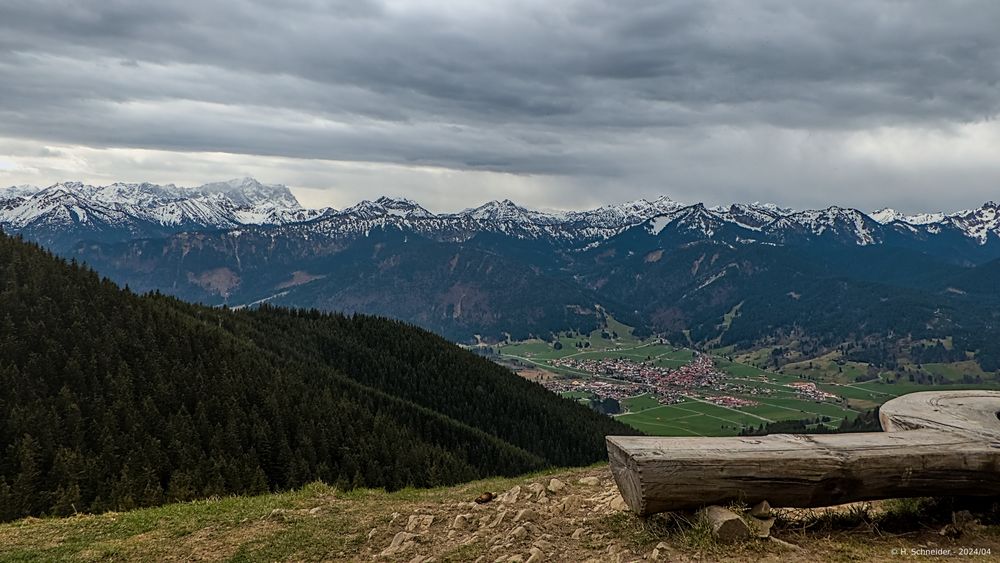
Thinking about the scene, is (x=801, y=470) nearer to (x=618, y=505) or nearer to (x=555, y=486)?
(x=618, y=505)

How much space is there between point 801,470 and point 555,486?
7.10m

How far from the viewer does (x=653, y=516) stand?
11023 mm

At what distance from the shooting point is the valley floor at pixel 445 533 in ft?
32.7

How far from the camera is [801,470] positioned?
403 inches

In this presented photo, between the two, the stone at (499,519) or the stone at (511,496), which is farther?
the stone at (511,496)

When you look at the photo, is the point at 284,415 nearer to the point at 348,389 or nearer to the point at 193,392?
the point at 193,392

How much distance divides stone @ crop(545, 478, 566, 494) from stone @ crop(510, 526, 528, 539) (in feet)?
10.6

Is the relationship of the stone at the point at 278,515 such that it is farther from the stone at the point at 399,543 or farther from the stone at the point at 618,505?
the stone at the point at 618,505

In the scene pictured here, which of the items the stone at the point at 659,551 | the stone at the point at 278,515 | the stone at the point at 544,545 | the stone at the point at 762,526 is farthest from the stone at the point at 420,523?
the stone at the point at 762,526

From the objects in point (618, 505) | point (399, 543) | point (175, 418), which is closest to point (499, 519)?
point (399, 543)

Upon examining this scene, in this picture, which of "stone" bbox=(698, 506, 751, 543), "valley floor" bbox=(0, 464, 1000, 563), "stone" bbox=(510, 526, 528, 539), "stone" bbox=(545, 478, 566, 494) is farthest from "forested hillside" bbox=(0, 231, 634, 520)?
"stone" bbox=(698, 506, 751, 543)

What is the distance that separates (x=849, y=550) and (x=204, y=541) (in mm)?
15076

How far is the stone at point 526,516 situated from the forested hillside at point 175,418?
22.3 m

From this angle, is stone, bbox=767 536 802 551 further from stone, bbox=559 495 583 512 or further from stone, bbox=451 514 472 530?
stone, bbox=451 514 472 530
